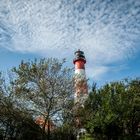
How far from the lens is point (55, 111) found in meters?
33.6

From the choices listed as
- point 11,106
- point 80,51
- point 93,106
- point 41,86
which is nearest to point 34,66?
point 41,86

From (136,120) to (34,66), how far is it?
13.3 meters

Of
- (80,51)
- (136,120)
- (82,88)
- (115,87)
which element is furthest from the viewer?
(80,51)

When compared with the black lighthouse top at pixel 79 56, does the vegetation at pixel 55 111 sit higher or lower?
lower

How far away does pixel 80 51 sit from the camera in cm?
5672

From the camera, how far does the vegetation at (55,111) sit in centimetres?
3362

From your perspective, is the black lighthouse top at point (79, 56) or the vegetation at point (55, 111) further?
the black lighthouse top at point (79, 56)

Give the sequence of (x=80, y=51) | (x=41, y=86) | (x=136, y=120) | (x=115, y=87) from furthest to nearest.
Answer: (x=80, y=51) < (x=115, y=87) < (x=136, y=120) < (x=41, y=86)

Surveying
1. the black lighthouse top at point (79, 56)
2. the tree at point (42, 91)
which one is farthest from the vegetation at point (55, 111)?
the black lighthouse top at point (79, 56)

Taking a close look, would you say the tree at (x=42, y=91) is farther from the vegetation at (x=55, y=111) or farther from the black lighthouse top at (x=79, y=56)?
the black lighthouse top at (x=79, y=56)

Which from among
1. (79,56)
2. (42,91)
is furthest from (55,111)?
→ (79,56)

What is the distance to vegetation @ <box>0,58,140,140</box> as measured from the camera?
3362cm

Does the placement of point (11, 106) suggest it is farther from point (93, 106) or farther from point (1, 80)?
point (93, 106)

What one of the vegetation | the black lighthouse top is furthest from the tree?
the black lighthouse top
